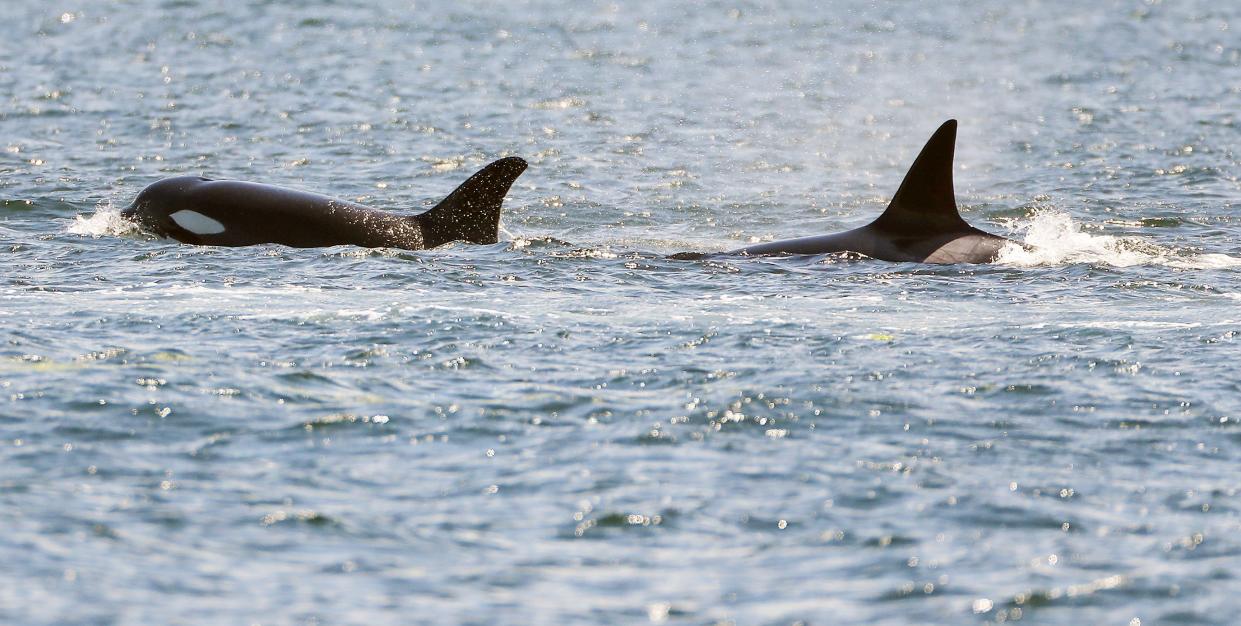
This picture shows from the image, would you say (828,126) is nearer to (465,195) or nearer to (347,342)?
→ (465,195)

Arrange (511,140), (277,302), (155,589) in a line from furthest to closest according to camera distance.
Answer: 1. (511,140)
2. (277,302)
3. (155,589)

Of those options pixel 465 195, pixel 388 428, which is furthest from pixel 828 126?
pixel 388 428

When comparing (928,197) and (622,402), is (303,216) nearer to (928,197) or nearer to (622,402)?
(928,197)

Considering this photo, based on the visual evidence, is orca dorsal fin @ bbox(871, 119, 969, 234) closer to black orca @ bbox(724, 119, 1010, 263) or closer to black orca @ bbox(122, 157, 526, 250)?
black orca @ bbox(724, 119, 1010, 263)

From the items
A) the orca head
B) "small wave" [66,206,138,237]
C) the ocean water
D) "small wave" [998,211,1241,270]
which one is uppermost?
the orca head

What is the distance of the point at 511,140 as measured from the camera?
2648cm

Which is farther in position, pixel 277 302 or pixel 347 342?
pixel 277 302

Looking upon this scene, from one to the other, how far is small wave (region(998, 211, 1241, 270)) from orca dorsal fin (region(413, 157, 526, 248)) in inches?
193

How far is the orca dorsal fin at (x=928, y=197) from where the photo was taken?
15219mm

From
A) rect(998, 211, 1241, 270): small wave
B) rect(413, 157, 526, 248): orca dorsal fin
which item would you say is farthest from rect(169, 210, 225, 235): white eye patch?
rect(998, 211, 1241, 270): small wave

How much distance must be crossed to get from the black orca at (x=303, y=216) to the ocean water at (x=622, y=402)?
284 millimetres

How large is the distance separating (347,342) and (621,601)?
4950mm

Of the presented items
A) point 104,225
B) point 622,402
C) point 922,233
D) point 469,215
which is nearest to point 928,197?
point 922,233

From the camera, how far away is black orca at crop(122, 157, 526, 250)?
51.3 ft
